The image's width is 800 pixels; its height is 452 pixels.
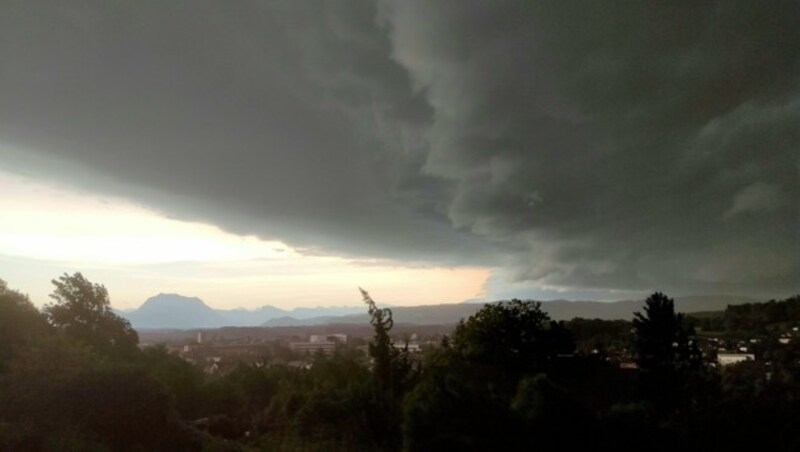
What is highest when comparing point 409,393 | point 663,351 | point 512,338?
point 512,338

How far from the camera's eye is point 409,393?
19.4 metres

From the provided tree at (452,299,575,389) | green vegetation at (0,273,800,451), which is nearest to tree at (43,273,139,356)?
green vegetation at (0,273,800,451)

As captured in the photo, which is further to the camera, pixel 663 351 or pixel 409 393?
pixel 663 351

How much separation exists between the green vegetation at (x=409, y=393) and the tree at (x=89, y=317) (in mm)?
134

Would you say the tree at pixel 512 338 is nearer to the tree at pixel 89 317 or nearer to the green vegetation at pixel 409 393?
the green vegetation at pixel 409 393

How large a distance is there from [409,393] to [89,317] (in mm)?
46939

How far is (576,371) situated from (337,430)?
90.1 ft

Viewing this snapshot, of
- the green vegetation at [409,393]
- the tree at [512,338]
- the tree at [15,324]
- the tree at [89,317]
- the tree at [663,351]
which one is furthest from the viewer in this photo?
the tree at [89,317]

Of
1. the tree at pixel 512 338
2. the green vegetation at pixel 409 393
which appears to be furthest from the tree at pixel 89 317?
the tree at pixel 512 338

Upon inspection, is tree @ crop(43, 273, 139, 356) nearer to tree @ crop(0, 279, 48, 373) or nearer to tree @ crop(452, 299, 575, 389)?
tree @ crop(0, 279, 48, 373)

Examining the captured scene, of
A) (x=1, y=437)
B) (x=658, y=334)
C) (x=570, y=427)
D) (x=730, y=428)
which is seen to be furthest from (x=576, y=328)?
(x=1, y=437)

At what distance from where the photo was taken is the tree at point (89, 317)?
5194 cm

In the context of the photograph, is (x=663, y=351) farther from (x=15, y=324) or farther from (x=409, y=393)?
(x=15, y=324)

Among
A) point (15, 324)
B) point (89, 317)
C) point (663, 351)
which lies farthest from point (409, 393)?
point (89, 317)
